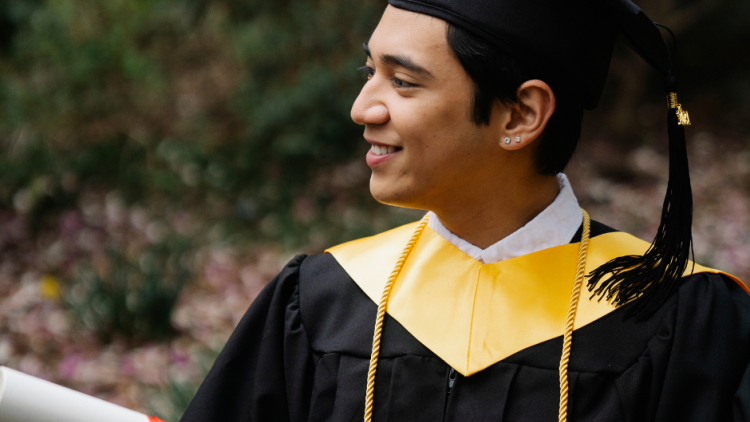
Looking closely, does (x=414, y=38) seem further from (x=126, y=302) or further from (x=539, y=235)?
(x=126, y=302)

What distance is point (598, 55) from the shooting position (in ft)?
4.94

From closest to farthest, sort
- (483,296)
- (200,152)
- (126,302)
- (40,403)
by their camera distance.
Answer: (40,403)
(483,296)
(126,302)
(200,152)

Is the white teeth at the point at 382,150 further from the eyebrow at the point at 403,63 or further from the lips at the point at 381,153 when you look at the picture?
the eyebrow at the point at 403,63

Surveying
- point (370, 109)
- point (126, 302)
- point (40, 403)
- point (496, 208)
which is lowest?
point (126, 302)

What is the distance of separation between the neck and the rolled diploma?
2.94 feet

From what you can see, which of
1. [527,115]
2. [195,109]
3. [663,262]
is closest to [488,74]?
[527,115]

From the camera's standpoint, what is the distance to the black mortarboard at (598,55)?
1425 mm

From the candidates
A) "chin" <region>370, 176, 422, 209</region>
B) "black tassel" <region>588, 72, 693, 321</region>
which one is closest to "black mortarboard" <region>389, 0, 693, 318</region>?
"black tassel" <region>588, 72, 693, 321</region>

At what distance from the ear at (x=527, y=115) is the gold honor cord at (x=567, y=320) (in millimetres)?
311

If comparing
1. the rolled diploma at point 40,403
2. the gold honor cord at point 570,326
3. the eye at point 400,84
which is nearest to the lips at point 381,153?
the eye at point 400,84

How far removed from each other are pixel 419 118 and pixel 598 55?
456 millimetres

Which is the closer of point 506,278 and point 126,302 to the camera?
point 506,278

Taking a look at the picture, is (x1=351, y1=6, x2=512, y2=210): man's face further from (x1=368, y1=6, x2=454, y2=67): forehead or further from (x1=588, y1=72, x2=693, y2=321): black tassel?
(x1=588, y1=72, x2=693, y2=321): black tassel

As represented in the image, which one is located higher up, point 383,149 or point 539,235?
point 383,149
